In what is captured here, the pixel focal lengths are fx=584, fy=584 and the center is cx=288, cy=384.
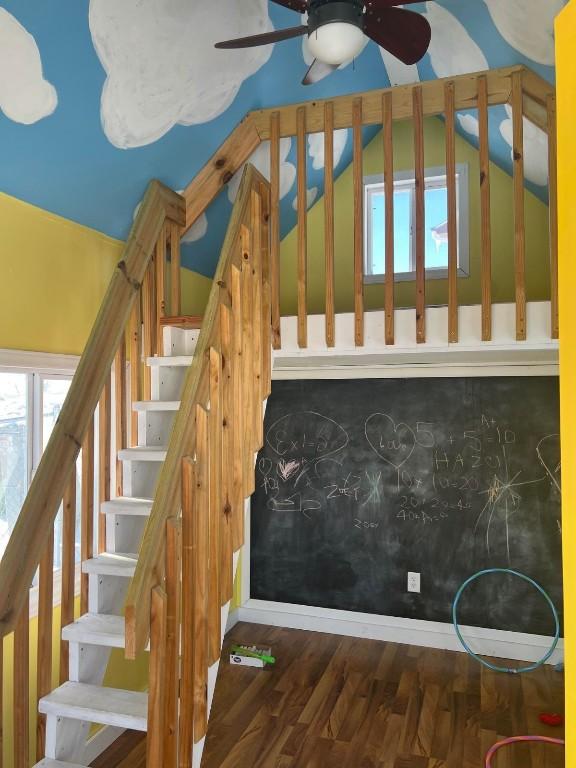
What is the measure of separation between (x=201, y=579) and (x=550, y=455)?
2.91 meters

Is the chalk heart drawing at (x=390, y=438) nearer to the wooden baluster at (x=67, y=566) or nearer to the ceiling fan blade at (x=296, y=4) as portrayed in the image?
the wooden baluster at (x=67, y=566)

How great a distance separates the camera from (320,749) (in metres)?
2.99

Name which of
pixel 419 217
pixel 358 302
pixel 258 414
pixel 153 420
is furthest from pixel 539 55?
pixel 153 420

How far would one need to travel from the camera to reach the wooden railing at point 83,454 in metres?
2.12

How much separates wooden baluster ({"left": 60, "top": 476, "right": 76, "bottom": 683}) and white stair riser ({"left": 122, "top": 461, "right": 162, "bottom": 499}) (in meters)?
0.36

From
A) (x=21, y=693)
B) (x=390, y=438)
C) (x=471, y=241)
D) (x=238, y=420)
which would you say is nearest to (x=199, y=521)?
(x=238, y=420)

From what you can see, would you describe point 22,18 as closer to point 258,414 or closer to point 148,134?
point 148,134

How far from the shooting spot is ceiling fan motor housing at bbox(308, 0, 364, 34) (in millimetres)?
1992

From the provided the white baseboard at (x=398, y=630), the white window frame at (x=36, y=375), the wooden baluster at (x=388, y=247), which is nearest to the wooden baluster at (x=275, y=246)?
the wooden baluster at (x=388, y=247)

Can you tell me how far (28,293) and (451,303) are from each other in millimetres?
1887

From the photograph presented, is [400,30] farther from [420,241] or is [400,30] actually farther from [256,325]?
[256,325]

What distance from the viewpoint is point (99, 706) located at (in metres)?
2.05

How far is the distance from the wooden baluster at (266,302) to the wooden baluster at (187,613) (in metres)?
0.98

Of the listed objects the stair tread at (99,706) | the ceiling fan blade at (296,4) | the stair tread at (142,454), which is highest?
the ceiling fan blade at (296,4)
